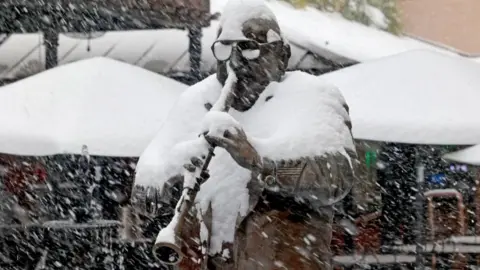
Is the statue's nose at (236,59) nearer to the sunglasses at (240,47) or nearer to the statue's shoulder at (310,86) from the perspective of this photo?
the sunglasses at (240,47)

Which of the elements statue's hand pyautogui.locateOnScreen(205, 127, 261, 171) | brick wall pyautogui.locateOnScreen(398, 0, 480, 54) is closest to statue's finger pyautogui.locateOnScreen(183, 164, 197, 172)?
statue's hand pyautogui.locateOnScreen(205, 127, 261, 171)

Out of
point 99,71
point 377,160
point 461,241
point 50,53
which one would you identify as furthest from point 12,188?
point 461,241

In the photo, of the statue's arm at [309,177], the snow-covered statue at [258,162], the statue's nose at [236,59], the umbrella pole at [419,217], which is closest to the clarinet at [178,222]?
the snow-covered statue at [258,162]

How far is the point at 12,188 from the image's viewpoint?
10.9m

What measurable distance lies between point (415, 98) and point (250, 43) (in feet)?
19.8

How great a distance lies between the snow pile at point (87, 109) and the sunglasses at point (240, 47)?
5.45m

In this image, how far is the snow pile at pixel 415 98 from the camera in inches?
326

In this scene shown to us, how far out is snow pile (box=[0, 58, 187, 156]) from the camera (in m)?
8.26

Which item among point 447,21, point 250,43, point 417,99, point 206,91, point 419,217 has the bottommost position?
point 447,21

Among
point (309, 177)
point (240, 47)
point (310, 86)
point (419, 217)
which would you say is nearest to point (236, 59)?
point (240, 47)

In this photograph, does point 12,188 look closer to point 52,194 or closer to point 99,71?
point 52,194

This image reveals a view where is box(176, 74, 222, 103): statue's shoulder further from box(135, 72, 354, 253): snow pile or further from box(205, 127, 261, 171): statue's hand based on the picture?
box(205, 127, 261, 171): statue's hand

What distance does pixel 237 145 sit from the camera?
2.51 m

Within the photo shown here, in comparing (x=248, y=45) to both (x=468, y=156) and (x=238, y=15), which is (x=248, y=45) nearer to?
(x=238, y=15)
